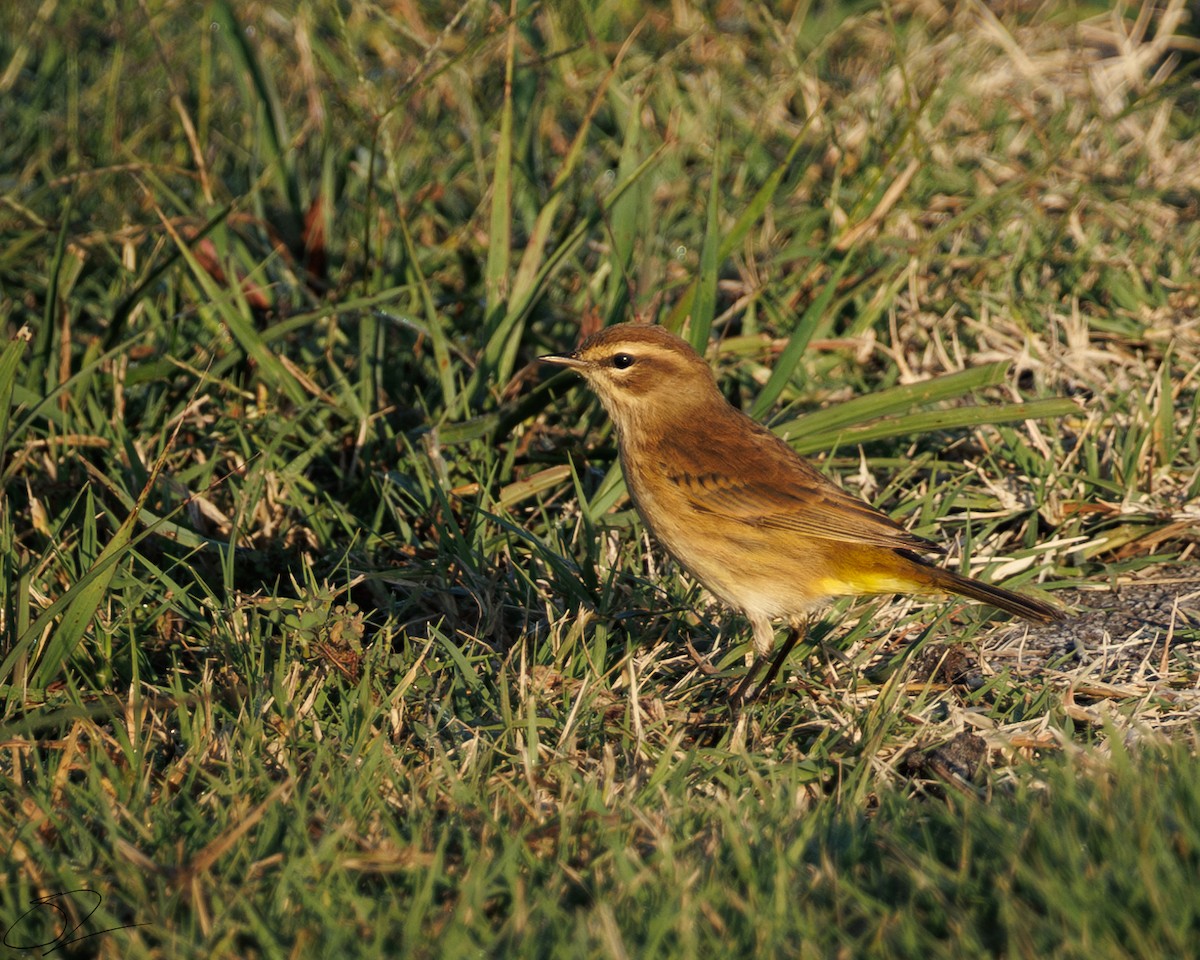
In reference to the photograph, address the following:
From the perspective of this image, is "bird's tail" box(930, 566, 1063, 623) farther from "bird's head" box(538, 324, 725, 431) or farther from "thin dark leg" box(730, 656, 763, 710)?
"bird's head" box(538, 324, 725, 431)

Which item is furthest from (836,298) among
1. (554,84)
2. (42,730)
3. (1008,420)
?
(42,730)

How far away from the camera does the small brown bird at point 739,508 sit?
5.13 metres

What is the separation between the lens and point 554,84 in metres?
8.52

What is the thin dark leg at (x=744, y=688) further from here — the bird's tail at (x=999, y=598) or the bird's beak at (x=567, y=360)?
the bird's beak at (x=567, y=360)

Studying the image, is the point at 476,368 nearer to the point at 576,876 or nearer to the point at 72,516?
the point at 72,516

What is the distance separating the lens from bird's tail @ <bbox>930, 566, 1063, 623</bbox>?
15.7ft

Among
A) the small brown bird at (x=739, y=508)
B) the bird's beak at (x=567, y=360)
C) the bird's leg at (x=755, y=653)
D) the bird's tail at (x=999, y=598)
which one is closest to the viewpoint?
the bird's tail at (x=999, y=598)

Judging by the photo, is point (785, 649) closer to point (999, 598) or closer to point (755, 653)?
point (755, 653)

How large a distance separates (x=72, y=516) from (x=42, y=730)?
5.09ft

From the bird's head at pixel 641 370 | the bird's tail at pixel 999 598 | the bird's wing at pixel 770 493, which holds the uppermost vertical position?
the bird's head at pixel 641 370

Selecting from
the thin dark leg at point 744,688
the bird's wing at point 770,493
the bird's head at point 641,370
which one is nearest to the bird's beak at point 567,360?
the bird's head at point 641,370

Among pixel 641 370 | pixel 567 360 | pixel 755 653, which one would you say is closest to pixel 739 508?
pixel 755 653

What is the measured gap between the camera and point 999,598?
4.77m

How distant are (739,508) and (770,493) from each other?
145 mm
